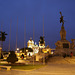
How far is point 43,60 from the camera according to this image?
23391 millimetres

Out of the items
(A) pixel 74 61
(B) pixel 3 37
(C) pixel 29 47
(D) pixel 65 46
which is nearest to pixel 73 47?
(D) pixel 65 46

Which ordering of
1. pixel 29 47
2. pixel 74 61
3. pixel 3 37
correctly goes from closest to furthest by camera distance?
pixel 74 61 → pixel 3 37 → pixel 29 47

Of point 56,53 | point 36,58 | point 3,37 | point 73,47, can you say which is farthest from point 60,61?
point 3,37

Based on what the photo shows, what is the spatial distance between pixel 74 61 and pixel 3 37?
122ft

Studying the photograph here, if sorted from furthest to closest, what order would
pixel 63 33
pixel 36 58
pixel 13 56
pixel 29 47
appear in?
pixel 29 47
pixel 63 33
pixel 36 58
pixel 13 56

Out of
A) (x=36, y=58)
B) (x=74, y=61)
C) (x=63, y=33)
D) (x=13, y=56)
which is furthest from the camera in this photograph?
(x=63, y=33)

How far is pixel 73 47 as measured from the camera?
33344 millimetres

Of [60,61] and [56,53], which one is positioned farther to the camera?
[56,53]

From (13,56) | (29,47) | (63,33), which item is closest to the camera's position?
(13,56)

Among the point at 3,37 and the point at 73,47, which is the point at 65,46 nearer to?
the point at 73,47

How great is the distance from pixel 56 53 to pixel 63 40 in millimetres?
4149

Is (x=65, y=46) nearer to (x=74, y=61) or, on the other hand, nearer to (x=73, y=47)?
(x=73, y=47)

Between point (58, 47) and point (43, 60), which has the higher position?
point (58, 47)

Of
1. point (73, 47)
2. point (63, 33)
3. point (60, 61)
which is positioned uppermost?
point (63, 33)
